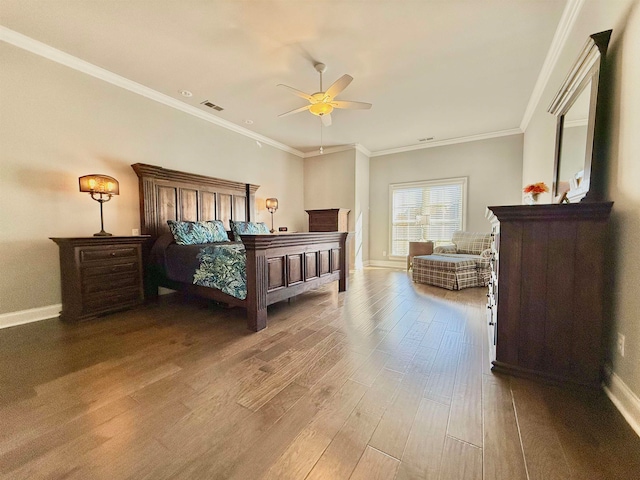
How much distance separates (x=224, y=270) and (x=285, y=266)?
65 cm

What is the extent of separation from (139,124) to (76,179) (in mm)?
1154

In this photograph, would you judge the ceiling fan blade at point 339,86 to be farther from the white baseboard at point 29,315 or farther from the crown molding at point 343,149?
the white baseboard at point 29,315

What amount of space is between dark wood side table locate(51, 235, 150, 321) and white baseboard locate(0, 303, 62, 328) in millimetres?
84

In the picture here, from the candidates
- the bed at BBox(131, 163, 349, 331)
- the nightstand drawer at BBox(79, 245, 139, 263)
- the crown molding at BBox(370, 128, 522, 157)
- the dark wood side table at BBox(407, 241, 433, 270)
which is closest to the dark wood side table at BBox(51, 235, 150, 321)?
the nightstand drawer at BBox(79, 245, 139, 263)

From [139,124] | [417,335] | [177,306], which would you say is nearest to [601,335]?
[417,335]

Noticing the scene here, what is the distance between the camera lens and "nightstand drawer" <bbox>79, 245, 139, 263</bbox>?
2.80m

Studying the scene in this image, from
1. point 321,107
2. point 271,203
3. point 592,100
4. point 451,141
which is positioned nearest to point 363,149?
point 451,141

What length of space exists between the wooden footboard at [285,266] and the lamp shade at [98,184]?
199 centimetres

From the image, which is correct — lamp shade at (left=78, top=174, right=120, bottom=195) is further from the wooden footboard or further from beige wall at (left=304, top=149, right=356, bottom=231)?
beige wall at (left=304, top=149, right=356, bottom=231)

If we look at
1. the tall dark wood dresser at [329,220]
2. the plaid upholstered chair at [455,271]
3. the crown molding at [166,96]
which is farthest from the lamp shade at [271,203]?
the plaid upholstered chair at [455,271]

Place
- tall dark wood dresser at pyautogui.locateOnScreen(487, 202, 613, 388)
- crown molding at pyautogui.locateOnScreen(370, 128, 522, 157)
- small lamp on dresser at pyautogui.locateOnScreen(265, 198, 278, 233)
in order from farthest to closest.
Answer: small lamp on dresser at pyautogui.locateOnScreen(265, 198, 278, 233)
crown molding at pyautogui.locateOnScreen(370, 128, 522, 157)
tall dark wood dresser at pyautogui.locateOnScreen(487, 202, 613, 388)

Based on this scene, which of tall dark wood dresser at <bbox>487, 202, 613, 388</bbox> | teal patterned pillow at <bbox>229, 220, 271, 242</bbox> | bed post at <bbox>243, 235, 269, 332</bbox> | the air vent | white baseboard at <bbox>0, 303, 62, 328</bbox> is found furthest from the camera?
teal patterned pillow at <bbox>229, 220, 271, 242</bbox>

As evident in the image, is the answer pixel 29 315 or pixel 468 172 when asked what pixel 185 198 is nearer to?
pixel 29 315

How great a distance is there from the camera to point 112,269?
3.02m
